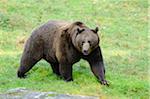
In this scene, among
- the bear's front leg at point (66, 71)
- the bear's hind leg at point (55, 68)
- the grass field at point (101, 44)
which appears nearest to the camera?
the grass field at point (101, 44)

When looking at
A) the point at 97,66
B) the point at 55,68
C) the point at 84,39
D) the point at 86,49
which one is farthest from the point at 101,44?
the point at 86,49

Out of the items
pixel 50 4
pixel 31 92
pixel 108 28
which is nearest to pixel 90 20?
pixel 108 28

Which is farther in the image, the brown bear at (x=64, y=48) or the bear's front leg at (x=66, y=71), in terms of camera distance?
the bear's front leg at (x=66, y=71)

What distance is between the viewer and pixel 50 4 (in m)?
21.1

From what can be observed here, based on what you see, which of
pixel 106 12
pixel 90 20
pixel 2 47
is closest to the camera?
pixel 2 47

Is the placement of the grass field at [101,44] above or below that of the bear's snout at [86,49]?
below

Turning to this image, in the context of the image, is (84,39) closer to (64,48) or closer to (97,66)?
(64,48)

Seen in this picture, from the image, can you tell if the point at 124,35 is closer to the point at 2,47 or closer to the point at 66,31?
the point at 2,47

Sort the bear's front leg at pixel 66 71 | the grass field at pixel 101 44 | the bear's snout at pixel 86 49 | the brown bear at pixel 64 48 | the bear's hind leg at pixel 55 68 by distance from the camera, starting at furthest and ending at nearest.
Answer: the bear's hind leg at pixel 55 68 < the bear's front leg at pixel 66 71 < the grass field at pixel 101 44 < the brown bear at pixel 64 48 < the bear's snout at pixel 86 49

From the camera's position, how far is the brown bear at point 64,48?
32.9 feet

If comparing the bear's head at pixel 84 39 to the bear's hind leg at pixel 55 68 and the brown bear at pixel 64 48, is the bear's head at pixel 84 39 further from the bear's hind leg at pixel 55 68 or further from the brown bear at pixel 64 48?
the bear's hind leg at pixel 55 68

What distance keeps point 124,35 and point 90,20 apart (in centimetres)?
217

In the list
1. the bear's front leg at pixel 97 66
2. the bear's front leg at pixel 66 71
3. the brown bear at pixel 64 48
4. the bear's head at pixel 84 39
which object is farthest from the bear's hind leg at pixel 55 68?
the bear's head at pixel 84 39

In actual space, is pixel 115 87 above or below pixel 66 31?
below
